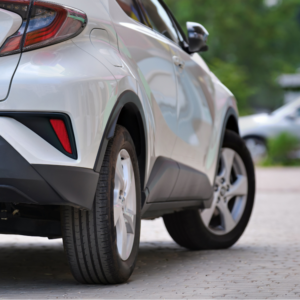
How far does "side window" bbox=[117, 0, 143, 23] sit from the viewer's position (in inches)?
140

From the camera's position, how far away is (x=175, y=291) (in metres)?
3.20

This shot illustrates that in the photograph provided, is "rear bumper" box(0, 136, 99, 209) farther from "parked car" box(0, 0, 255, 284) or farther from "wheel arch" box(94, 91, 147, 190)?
"wheel arch" box(94, 91, 147, 190)

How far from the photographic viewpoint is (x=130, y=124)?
3.42 meters

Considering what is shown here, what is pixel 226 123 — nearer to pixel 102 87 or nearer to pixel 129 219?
pixel 129 219

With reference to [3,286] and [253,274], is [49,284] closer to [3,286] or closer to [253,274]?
[3,286]

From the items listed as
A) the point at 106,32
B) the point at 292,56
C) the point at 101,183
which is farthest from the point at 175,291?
the point at 292,56

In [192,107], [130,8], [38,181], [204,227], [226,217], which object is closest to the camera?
[38,181]

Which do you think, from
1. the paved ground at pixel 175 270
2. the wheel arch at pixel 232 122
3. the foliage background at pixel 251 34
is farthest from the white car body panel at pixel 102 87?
the foliage background at pixel 251 34

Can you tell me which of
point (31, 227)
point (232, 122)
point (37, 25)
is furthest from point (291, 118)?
point (37, 25)

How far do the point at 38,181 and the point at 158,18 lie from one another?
6.37 ft

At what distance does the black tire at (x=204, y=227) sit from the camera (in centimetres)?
476

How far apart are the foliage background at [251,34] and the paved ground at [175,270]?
35.4 m

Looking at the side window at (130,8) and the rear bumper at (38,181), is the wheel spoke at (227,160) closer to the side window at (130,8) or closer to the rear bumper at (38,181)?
the side window at (130,8)

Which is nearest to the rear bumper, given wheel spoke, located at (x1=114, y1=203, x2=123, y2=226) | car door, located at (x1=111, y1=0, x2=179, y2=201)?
wheel spoke, located at (x1=114, y1=203, x2=123, y2=226)
